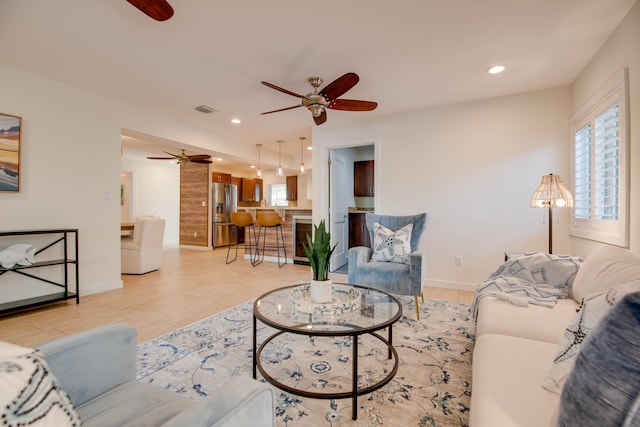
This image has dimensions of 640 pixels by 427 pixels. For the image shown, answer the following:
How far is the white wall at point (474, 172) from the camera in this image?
3.11m

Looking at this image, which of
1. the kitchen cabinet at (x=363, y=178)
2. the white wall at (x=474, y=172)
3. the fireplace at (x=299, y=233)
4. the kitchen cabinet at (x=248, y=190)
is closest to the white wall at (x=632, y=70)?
the white wall at (x=474, y=172)

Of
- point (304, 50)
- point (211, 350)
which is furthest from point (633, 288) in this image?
point (304, 50)

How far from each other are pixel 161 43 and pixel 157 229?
3.13 meters

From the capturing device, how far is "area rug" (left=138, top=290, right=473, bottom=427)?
1.37 meters

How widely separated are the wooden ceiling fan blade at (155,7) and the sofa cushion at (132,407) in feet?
6.20

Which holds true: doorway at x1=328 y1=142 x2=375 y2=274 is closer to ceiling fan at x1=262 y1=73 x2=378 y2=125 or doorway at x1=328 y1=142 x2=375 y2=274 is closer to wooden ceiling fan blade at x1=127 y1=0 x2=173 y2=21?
ceiling fan at x1=262 y1=73 x2=378 y2=125

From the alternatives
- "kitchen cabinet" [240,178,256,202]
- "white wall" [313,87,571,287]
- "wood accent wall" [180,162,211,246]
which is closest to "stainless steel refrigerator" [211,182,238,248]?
"wood accent wall" [180,162,211,246]

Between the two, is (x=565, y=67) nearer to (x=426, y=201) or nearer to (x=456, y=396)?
(x=426, y=201)

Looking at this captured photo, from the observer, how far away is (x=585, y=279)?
64.7 inches

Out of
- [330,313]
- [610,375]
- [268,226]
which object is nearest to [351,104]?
[330,313]

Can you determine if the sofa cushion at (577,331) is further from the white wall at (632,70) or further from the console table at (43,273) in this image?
the console table at (43,273)

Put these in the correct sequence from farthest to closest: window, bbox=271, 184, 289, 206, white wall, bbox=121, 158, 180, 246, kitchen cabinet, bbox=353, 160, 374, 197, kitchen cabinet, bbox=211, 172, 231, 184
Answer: window, bbox=271, 184, 289, 206
kitchen cabinet, bbox=211, 172, 231, 184
white wall, bbox=121, 158, 180, 246
kitchen cabinet, bbox=353, 160, 374, 197

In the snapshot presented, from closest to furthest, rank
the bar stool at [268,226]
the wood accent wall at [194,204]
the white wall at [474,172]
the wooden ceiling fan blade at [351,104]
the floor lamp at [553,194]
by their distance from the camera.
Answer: the floor lamp at [553,194] < the wooden ceiling fan blade at [351,104] < the white wall at [474,172] < the bar stool at [268,226] < the wood accent wall at [194,204]

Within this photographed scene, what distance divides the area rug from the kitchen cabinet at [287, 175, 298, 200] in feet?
20.1
